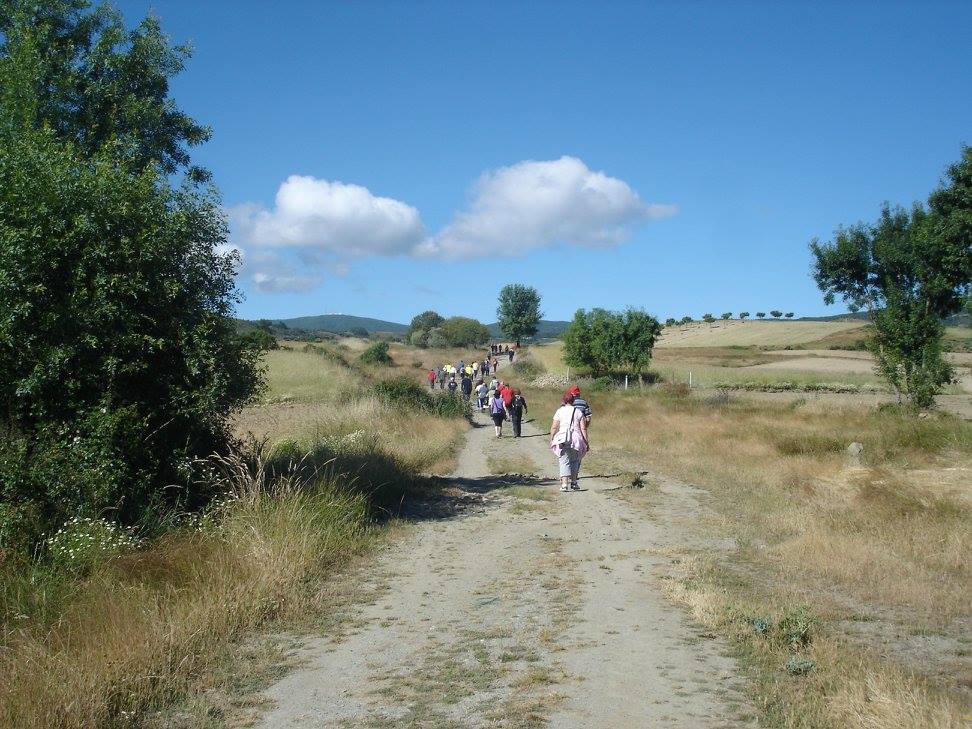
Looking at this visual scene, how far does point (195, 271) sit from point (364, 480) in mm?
4866

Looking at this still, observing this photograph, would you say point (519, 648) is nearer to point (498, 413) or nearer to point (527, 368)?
point (498, 413)

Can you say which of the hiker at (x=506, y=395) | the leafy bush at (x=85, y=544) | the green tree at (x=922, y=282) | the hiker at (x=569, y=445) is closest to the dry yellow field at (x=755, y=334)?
the green tree at (x=922, y=282)

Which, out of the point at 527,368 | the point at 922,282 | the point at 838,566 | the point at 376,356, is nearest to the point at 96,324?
the point at 838,566

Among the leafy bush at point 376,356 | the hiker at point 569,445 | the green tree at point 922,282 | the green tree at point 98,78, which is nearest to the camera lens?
the green tree at point 98,78

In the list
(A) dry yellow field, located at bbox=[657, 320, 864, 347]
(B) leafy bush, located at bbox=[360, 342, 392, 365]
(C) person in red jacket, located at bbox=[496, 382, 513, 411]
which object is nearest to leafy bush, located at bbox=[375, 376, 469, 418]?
(C) person in red jacket, located at bbox=[496, 382, 513, 411]

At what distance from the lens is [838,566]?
8.77m

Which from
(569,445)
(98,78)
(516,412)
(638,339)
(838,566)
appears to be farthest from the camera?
(638,339)

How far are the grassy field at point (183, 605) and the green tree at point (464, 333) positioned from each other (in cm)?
11746

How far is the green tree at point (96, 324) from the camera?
27.7 feet

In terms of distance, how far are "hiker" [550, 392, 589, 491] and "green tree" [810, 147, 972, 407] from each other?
15831 millimetres

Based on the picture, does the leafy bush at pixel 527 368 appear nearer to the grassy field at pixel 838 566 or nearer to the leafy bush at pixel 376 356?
the leafy bush at pixel 376 356

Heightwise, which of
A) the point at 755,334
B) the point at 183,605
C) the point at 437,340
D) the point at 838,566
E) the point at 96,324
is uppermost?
the point at 437,340

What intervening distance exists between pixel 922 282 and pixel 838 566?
34.2 m

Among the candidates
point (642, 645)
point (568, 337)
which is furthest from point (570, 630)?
point (568, 337)
